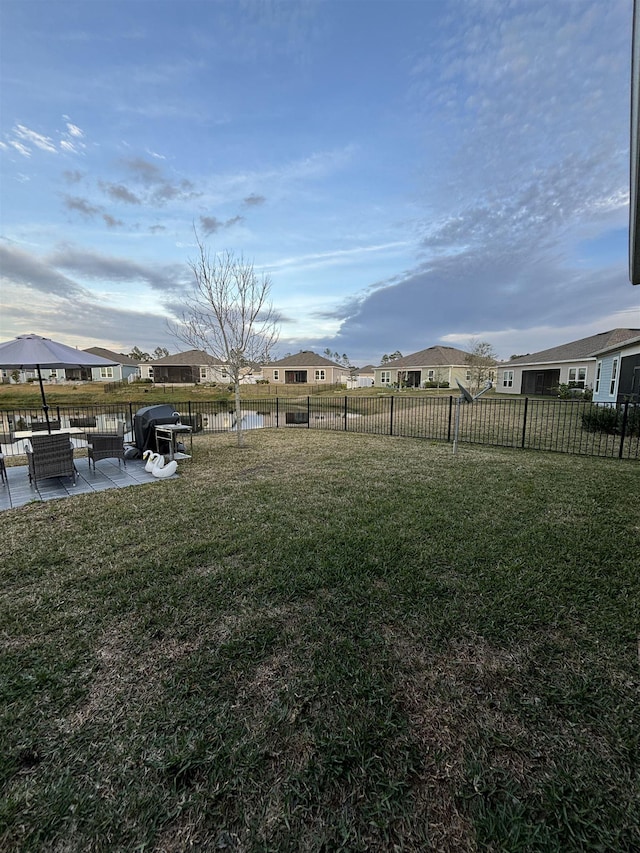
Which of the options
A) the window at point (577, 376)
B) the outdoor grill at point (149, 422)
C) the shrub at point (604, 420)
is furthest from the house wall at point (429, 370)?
the outdoor grill at point (149, 422)

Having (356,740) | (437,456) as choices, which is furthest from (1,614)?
(437,456)

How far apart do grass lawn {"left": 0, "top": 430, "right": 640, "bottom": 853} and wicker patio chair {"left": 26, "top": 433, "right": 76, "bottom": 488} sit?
150cm

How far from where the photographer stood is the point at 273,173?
489 inches

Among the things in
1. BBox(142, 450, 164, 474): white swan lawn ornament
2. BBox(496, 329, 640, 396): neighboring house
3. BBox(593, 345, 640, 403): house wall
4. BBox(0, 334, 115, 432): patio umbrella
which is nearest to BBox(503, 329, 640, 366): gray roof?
BBox(496, 329, 640, 396): neighboring house

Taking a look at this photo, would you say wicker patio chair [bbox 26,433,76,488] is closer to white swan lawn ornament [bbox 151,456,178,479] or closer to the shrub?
white swan lawn ornament [bbox 151,456,178,479]

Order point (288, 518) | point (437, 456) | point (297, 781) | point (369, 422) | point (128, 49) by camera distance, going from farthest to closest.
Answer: point (369, 422)
point (437, 456)
point (128, 49)
point (288, 518)
point (297, 781)

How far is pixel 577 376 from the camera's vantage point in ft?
86.3

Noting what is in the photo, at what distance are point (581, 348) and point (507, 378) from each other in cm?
753

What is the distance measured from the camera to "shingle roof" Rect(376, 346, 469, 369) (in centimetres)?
4053

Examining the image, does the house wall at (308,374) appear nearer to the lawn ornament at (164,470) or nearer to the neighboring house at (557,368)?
the neighboring house at (557,368)

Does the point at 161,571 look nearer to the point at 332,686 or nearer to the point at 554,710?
the point at 332,686

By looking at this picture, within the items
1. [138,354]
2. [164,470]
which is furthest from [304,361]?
[164,470]

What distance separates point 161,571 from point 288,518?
169 cm

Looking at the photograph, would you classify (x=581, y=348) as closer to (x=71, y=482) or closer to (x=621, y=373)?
(x=621, y=373)
